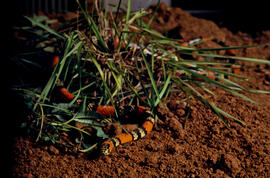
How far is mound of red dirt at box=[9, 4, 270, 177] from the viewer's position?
6.33 feet

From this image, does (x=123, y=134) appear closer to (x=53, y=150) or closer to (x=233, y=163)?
(x=53, y=150)

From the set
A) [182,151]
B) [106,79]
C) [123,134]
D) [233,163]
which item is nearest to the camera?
[233,163]

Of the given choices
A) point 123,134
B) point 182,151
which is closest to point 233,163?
point 182,151

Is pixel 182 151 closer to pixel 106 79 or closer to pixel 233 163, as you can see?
pixel 233 163

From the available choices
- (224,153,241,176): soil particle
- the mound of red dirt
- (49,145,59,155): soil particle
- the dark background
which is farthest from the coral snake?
the dark background

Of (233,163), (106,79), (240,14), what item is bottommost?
(233,163)

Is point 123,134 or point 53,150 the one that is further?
point 123,134

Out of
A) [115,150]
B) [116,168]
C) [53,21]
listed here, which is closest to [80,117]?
[115,150]

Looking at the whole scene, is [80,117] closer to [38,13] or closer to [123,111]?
[123,111]

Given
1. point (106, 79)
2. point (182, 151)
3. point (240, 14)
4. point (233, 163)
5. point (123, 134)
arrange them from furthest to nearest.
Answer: point (240, 14) → point (106, 79) → point (123, 134) → point (182, 151) → point (233, 163)

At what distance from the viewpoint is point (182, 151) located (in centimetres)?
210

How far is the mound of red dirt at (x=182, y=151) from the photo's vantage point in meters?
1.93

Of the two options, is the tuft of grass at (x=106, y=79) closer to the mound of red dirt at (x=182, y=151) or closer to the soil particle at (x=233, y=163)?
the mound of red dirt at (x=182, y=151)

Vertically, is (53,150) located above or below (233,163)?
below
